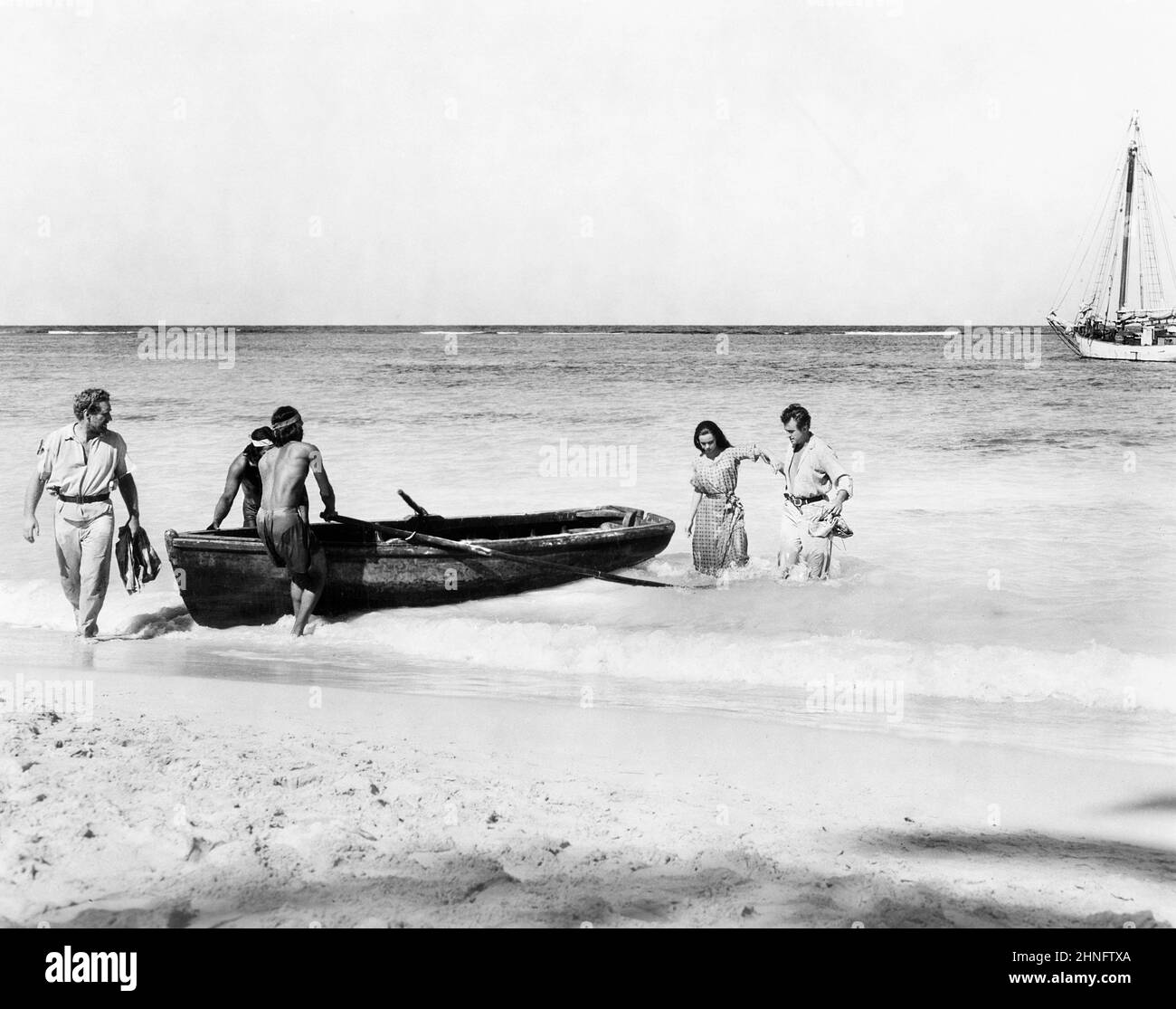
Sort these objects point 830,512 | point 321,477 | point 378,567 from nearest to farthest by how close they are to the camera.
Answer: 1. point 321,477
2. point 830,512
3. point 378,567

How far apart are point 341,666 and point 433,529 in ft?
7.21

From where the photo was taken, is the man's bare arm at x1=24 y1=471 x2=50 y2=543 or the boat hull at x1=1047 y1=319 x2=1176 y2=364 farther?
the boat hull at x1=1047 y1=319 x2=1176 y2=364

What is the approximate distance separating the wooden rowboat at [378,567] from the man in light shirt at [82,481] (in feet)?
1.86

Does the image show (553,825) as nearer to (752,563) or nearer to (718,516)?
(718,516)

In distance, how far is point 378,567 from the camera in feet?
25.3

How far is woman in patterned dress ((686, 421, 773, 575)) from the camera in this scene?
8.36m

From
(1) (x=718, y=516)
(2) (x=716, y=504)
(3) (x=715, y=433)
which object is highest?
(3) (x=715, y=433)

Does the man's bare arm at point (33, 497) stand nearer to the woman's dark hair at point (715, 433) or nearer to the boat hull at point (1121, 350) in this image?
the woman's dark hair at point (715, 433)

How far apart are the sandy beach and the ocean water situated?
0.81 m

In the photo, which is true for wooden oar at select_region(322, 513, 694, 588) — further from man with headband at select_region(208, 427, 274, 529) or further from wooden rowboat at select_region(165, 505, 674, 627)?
man with headband at select_region(208, 427, 274, 529)

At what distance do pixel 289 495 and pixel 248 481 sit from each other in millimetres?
1153

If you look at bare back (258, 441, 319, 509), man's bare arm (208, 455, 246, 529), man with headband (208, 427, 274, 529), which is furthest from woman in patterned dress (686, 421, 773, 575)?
man's bare arm (208, 455, 246, 529)

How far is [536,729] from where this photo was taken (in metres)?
5.32

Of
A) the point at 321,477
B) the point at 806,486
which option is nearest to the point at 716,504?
the point at 806,486
